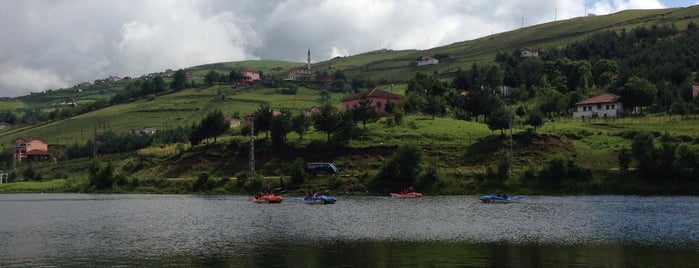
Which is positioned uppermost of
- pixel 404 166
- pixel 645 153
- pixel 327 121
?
pixel 327 121

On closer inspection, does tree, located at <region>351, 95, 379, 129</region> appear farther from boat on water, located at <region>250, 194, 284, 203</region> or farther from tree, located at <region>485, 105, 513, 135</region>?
boat on water, located at <region>250, 194, 284, 203</region>

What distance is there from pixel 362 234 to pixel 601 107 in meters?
123

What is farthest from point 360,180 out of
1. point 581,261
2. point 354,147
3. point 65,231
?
point 581,261

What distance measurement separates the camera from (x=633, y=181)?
109 metres

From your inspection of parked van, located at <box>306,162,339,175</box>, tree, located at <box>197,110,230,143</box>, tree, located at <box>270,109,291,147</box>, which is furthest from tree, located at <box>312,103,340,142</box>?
tree, located at <box>197,110,230,143</box>

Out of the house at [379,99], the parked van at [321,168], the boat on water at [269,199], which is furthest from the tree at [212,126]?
the boat on water at [269,199]

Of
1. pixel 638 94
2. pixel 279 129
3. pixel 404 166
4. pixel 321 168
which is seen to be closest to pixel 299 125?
pixel 279 129

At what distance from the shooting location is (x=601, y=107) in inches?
6575

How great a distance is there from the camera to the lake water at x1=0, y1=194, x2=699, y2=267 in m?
45.9

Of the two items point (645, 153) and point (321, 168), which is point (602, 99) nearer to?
point (645, 153)

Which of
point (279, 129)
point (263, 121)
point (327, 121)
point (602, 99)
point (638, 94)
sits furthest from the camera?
Result: point (602, 99)

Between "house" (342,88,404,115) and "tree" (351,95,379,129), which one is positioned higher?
"house" (342,88,404,115)

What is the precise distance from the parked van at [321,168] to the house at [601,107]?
70622mm

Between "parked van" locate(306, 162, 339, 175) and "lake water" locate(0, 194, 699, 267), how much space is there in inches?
1065
